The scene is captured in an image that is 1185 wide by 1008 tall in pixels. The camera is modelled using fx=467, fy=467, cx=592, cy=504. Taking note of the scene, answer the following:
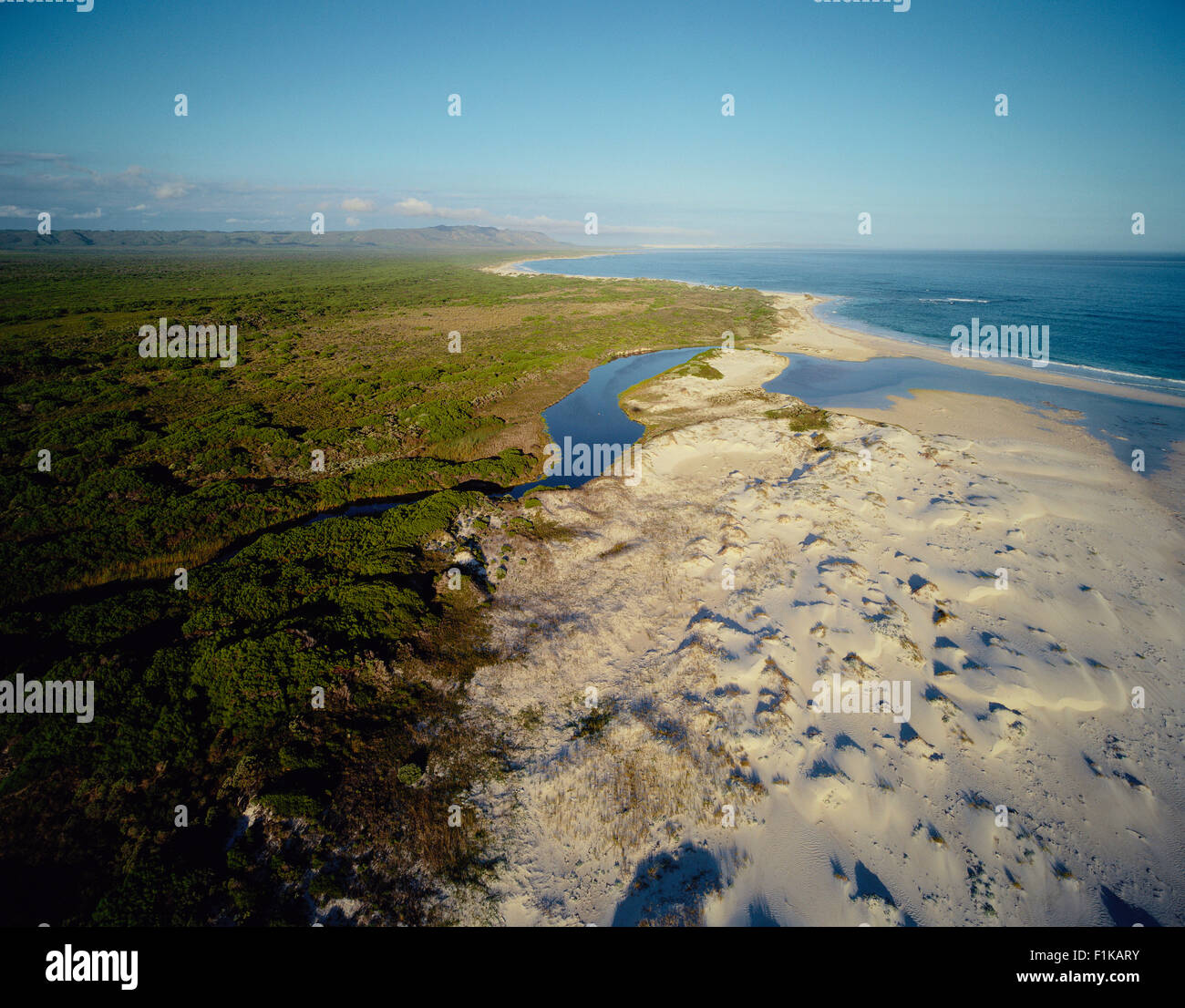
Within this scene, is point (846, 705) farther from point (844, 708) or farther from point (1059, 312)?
point (1059, 312)

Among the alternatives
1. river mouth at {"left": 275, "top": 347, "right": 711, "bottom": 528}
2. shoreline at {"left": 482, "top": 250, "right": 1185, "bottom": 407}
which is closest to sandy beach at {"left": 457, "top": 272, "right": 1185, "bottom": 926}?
river mouth at {"left": 275, "top": 347, "right": 711, "bottom": 528}

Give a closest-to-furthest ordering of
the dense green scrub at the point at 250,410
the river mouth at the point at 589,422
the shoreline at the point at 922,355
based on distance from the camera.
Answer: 1. the dense green scrub at the point at 250,410
2. the river mouth at the point at 589,422
3. the shoreline at the point at 922,355

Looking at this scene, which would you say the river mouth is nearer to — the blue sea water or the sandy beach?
the sandy beach

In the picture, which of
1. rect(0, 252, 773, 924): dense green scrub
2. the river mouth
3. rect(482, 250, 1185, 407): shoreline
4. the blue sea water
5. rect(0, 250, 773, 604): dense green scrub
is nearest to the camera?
rect(0, 252, 773, 924): dense green scrub

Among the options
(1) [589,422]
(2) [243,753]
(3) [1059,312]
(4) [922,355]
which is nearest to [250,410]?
(1) [589,422]

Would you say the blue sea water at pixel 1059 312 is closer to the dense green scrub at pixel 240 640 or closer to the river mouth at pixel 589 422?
the river mouth at pixel 589 422

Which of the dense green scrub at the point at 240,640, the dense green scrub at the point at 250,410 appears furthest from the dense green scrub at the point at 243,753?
the dense green scrub at the point at 250,410

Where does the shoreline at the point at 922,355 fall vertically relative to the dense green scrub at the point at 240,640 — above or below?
above

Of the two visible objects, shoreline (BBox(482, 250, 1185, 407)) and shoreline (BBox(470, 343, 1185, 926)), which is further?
shoreline (BBox(482, 250, 1185, 407))

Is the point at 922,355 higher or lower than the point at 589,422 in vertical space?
higher
